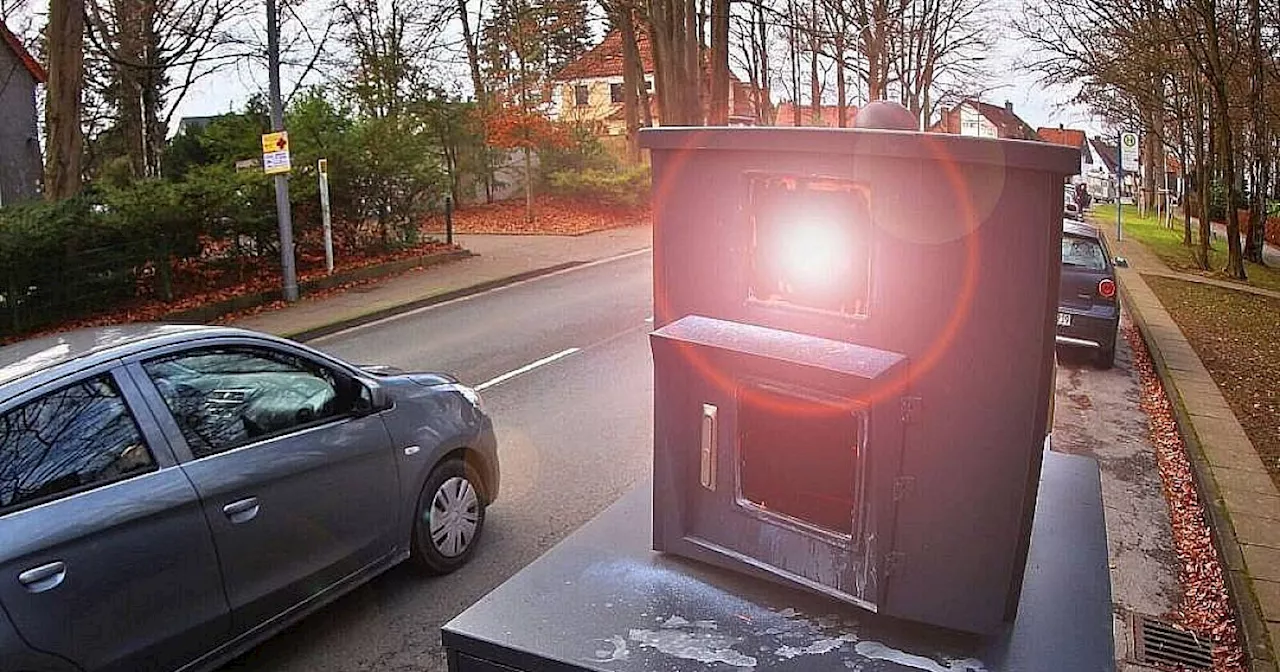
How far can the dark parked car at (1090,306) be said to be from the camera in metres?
11.2

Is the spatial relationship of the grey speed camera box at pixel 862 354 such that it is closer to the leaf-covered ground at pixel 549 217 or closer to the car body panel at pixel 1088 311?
the car body panel at pixel 1088 311

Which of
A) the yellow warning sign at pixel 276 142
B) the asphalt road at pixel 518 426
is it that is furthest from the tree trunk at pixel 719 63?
the yellow warning sign at pixel 276 142

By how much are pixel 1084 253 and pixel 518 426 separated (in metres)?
7.16

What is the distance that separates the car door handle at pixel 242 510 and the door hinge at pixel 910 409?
9.78ft

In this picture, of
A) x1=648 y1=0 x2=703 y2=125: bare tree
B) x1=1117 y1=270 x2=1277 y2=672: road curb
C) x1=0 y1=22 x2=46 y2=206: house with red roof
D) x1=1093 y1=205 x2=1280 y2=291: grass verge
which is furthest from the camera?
x1=648 y1=0 x2=703 y2=125: bare tree

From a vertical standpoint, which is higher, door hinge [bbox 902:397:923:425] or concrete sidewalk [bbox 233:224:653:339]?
door hinge [bbox 902:397:923:425]

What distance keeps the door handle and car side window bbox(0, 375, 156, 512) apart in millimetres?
246

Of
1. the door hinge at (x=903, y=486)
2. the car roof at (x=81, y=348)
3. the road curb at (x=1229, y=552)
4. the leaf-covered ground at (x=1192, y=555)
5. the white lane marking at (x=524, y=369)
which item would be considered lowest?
the leaf-covered ground at (x=1192, y=555)

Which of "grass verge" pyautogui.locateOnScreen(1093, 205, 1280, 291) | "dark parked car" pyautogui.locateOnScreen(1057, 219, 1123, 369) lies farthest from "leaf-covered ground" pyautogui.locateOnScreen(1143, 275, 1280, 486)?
"grass verge" pyautogui.locateOnScreen(1093, 205, 1280, 291)

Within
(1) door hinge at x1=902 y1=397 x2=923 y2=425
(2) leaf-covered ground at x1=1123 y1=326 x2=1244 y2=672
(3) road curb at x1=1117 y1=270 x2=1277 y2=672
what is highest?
(1) door hinge at x1=902 y1=397 x2=923 y2=425

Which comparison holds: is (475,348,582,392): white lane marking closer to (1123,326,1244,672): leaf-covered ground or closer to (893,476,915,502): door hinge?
(1123,326,1244,672): leaf-covered ground

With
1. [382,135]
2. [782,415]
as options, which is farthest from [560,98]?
[782,415]

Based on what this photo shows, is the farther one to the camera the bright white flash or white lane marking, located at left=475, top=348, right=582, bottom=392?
white lane marking, located at left=475, top=348, right=582, bottom=392

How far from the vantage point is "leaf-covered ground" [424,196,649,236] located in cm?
2773
